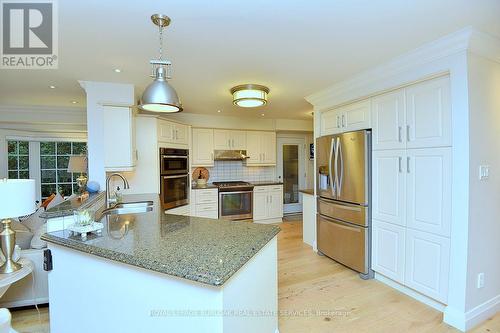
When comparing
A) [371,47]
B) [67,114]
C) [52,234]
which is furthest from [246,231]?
[67,114]

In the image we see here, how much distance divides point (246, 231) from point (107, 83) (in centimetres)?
248

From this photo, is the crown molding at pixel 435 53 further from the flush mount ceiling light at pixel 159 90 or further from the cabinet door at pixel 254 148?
the cabinet door at pixel 254 148

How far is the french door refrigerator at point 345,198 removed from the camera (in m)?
2.87

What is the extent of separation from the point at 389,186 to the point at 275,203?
3093 mm

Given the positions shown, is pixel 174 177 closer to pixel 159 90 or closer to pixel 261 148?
pixel 261 148

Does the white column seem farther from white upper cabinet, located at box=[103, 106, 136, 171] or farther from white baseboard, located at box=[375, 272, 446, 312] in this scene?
white baseboard, located at box=[375, 272, 446, 312]

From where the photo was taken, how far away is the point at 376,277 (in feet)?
9.48

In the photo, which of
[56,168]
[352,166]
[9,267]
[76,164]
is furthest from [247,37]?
[56,168]

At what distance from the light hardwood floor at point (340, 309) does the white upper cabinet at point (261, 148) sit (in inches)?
110

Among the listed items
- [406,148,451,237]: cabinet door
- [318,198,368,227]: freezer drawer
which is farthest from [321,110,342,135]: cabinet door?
[406,148,451,237]: cabinet door

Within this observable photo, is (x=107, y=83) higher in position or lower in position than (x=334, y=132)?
higher

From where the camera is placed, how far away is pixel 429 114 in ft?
7.37

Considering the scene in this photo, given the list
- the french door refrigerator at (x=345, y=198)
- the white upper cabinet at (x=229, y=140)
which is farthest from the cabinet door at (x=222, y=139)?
the french door refrigerator at (x=345, y=198)

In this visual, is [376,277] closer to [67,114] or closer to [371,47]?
[371,47]
